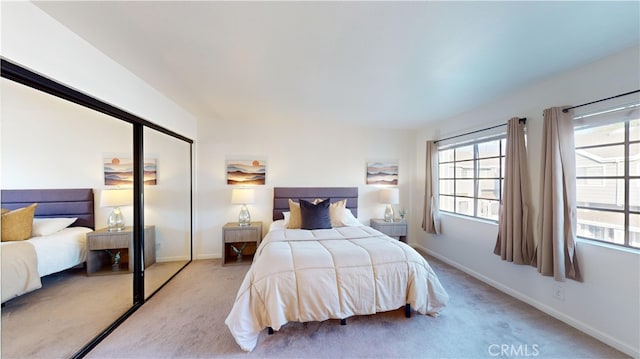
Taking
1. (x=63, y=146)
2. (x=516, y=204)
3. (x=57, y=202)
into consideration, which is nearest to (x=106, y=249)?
(x=57, y=202)

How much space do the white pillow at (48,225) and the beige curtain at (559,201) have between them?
4.24m

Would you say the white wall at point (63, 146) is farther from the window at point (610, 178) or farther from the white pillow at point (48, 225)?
the window at point (610, 178)

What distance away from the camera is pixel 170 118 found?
3.00m

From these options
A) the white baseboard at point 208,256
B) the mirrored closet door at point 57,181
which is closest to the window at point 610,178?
the mirrored closet door at point 57,181

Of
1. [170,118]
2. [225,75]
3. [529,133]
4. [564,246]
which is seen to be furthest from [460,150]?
[170,118]

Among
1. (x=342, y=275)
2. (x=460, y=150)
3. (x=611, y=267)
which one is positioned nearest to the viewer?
(x=611, y=267)

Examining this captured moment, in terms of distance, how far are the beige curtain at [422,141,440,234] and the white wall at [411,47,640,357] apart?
1.84 ft

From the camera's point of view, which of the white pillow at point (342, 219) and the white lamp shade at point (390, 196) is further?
the white lamp shade at point (390, 196)

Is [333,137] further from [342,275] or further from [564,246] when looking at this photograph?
[564,246]

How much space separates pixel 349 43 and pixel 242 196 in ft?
9.31

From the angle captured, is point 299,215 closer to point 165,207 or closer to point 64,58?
point 165,207

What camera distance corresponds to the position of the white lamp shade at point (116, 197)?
2.11m

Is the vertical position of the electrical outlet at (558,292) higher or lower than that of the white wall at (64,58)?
lower

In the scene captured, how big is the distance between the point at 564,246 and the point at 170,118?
4619 mm
